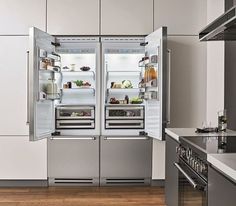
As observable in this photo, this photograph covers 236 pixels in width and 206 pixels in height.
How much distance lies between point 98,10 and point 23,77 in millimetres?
1255

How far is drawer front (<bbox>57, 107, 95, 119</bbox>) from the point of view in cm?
491

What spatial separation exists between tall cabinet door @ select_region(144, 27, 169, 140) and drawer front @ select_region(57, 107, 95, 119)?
2.40 ft

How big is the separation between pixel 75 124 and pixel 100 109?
0.38 meters

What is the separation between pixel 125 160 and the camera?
4.80 m

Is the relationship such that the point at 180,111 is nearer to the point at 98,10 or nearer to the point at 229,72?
the point at 229,72

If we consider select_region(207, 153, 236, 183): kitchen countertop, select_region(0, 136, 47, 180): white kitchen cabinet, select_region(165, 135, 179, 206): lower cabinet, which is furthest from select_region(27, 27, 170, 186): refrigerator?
select_region(207, 153, 236, 183): kitchen countertop

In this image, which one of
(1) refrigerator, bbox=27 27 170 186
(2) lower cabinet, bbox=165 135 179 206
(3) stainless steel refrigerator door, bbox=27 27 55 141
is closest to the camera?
(2) lower cabinet, bbox=165 135 179 206

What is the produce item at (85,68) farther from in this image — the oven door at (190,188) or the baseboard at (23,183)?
the oven door at (190,188)

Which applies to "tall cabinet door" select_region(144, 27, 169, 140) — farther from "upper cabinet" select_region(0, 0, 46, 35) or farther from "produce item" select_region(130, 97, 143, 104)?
"upper cabinet" select_region(0, 0, 46, 35)

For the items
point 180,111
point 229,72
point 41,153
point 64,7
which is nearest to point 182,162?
point 229,72

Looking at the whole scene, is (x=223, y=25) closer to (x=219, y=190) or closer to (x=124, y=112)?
(x=219, y=190)

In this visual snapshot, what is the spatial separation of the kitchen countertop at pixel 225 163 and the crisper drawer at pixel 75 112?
3.03 m

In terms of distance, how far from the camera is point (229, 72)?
384 centimetres

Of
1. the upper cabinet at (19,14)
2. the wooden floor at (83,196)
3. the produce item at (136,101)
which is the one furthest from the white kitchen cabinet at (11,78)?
the produce item at (136,101)
